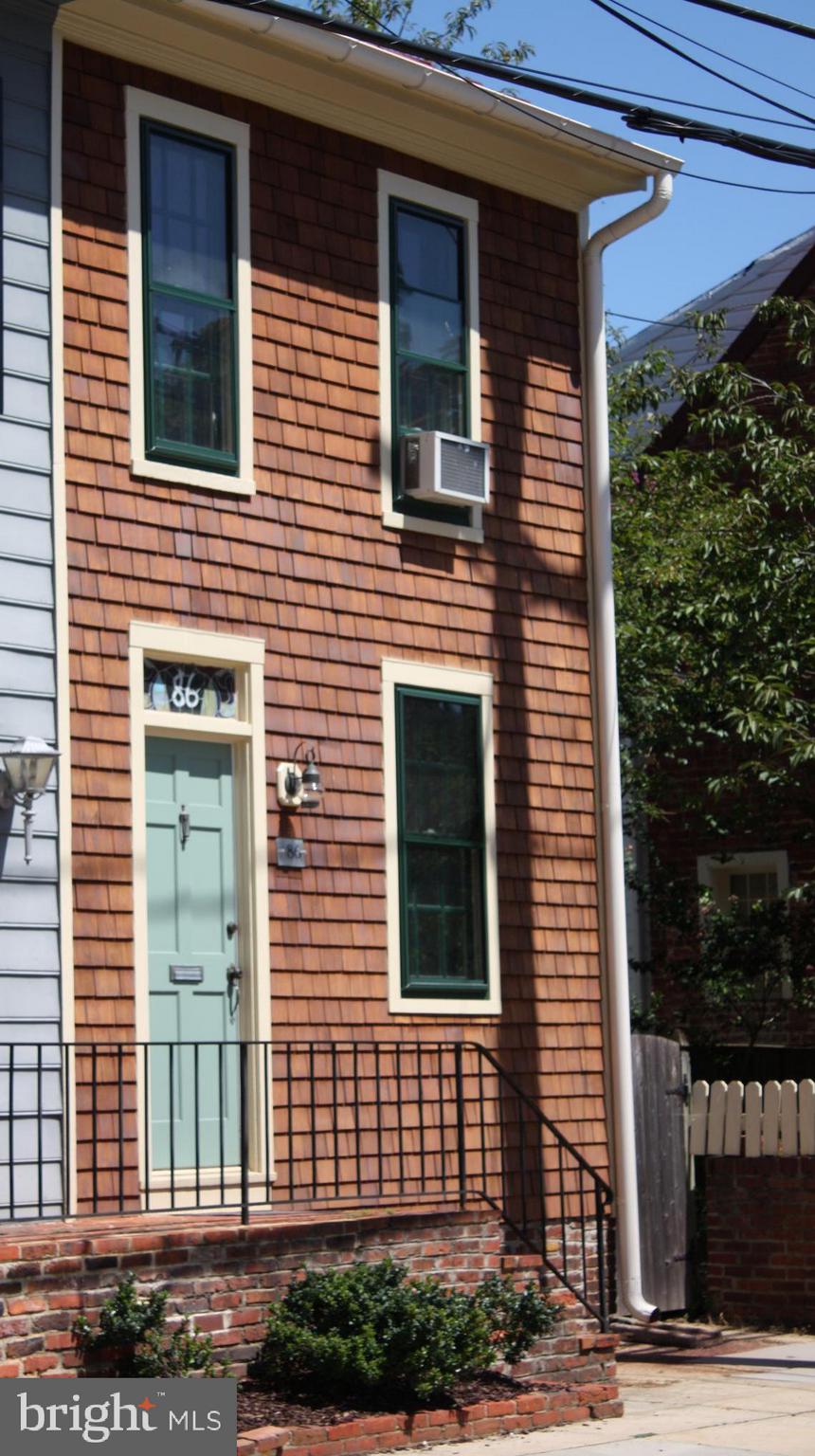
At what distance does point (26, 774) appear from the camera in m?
9.76

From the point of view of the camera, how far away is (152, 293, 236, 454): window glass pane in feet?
36.1

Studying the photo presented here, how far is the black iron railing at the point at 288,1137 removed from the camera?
384 inches

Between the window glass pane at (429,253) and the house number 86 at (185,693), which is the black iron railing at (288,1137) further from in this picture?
the window glass pane at (429,253)

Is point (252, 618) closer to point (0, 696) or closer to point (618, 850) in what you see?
point (0, 696)

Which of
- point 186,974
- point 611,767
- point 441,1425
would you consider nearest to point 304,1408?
point 441,1425

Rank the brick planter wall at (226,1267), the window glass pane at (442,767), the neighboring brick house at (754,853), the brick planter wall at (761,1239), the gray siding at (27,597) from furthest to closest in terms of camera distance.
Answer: the neighboring brick house at (754,853)
the brick planter wall at (761,1239)
the window glass pane at (442,767)
the gray siding at (27,597)
the brick planter wall at (226,1267)

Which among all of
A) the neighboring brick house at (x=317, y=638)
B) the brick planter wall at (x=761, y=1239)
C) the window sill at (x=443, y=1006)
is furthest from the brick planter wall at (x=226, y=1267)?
the brick planter wall at (x=761, y=1239)

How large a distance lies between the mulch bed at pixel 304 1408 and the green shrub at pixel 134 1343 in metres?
0.28

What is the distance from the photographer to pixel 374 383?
479 inches

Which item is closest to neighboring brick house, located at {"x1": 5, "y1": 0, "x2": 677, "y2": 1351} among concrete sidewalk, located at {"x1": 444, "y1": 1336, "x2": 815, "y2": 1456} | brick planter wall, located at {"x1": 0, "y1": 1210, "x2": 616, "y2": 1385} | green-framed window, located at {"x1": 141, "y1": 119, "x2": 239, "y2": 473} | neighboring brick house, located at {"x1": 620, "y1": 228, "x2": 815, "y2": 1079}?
green-framed window, located at {"x1": 141, "y1": 119, "x2": 239, "y2": 473}

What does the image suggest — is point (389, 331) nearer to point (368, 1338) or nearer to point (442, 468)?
point (442, 468)

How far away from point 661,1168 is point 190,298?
6.56 m

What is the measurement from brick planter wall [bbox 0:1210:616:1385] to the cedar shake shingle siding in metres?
1.33

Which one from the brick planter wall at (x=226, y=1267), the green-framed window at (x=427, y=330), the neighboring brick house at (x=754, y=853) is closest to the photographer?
the brick planter wall at (x=226, y=1267)
